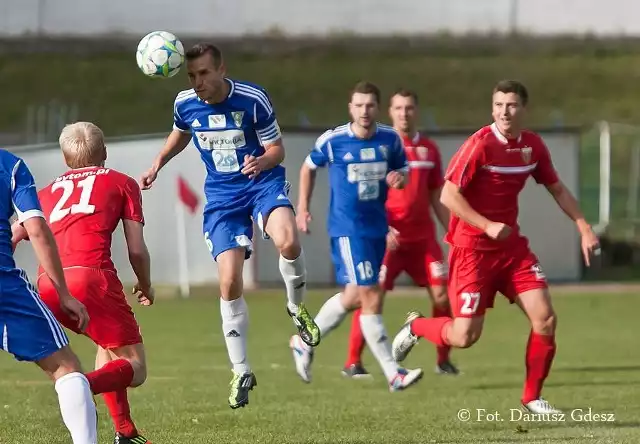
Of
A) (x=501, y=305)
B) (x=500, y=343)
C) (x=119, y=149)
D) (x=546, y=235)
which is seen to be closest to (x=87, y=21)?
(x=119, y=149)

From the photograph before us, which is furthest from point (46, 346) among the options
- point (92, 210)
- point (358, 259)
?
point (358, 259)

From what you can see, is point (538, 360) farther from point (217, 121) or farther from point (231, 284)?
point (217, 121)

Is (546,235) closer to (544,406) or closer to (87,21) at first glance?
(544,406)

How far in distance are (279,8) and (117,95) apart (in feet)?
20.5

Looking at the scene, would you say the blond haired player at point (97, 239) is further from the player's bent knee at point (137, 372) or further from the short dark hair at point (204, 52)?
the short dark hair at point (204, 52)

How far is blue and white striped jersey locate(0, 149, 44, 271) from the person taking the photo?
6.16 m

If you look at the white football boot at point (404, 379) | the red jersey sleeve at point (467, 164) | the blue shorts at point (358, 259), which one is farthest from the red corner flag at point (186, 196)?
the red jersey sleeve at point (467, 164)

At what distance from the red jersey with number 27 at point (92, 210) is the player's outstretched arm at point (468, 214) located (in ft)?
8.47

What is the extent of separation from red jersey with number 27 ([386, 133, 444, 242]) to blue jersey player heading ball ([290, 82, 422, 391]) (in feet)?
1.95

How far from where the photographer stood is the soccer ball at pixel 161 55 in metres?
8.62

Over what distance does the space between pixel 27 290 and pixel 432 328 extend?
4486 mm

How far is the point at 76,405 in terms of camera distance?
6.36 m

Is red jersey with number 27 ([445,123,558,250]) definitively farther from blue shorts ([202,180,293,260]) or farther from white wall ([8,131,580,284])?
white wall ([8,131,580,284])

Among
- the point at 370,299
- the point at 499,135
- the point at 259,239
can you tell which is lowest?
the point at 259,239
